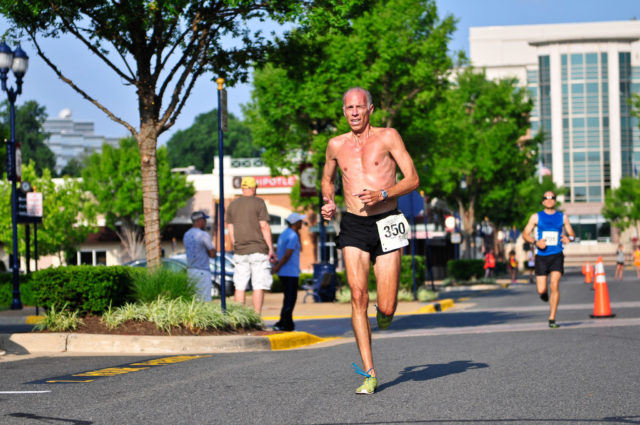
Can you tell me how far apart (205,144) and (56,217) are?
53.6 meters

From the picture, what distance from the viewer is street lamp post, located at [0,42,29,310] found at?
20.4 m

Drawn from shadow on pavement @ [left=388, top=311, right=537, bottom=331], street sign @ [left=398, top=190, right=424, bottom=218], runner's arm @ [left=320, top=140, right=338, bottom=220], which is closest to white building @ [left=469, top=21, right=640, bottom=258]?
street sign @ [left=398, top=190, right=424, bottom=218]

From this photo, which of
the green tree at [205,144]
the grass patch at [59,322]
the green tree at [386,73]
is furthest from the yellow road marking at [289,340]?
the green tree at [205,144]

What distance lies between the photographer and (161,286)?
37.0 feet

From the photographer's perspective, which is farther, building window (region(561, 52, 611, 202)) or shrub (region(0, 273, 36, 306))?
building window (region(561, 52, 611, 202))

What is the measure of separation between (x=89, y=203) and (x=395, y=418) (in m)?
55.3

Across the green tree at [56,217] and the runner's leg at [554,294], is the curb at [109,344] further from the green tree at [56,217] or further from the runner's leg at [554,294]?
the green tree at [56,217]

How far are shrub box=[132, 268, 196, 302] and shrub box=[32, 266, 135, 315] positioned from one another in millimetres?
328

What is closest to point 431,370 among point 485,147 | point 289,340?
point 289,340

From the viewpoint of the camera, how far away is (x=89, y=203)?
5838 centimetres

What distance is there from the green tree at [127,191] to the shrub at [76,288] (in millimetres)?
48377

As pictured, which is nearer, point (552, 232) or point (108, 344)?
point (108, 344)

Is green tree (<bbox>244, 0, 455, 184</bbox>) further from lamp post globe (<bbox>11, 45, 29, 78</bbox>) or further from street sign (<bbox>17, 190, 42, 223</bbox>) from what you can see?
street sign (<bbox>17, 190, 42, 223</bbox>)

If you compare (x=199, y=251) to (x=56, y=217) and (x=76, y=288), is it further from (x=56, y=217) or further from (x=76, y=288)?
(x=56, y=217)
